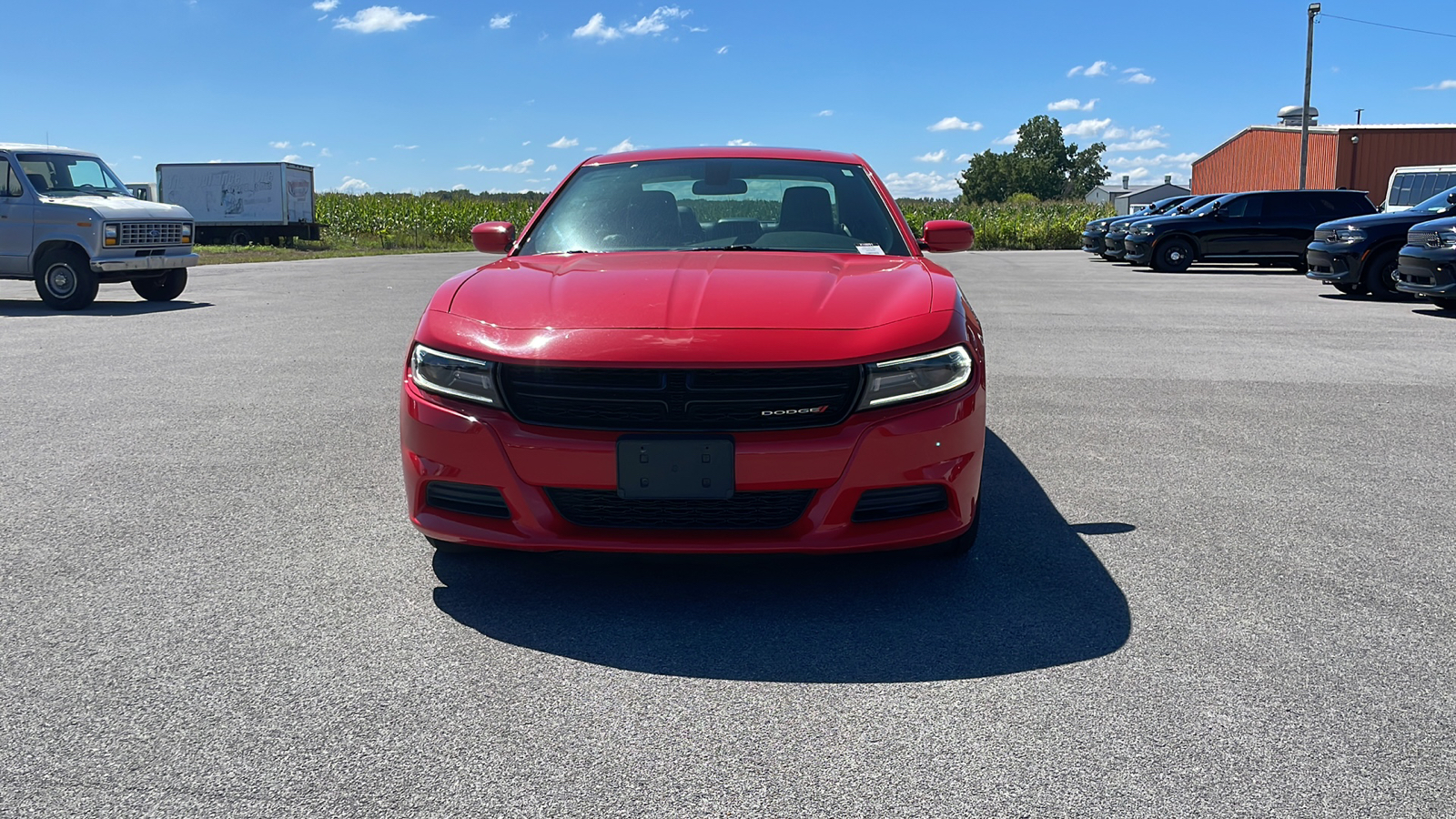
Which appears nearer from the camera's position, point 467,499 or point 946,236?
point 467,499

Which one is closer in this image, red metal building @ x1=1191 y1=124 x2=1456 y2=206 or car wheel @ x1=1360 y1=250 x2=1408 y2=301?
car wheel @ x1=1360 y1=250 x2=1408 y2=301

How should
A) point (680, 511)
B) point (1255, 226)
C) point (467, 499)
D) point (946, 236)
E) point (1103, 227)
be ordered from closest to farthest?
point (680, 511) → point (467, 499) → point (946, 236) → point (1255, 226) → point (1103, 227)

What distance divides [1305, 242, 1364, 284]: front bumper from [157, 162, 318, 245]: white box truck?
32.3m

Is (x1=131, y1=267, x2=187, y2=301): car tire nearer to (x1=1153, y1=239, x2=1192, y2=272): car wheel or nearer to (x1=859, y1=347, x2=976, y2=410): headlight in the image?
(x1=859, y1=347, x2=976, y2=410): headlight

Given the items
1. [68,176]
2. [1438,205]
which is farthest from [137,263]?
[1438,205]

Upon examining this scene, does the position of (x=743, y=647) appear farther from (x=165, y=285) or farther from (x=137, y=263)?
(x=165, y=285)

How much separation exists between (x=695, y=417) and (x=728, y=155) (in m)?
2.30

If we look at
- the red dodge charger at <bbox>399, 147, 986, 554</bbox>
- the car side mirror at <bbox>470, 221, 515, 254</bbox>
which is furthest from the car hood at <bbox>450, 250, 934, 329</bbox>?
the car side mirror at <bbox>470, 221, 515, 254</bbox>

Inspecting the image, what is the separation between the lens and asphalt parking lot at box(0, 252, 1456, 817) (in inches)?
98.1

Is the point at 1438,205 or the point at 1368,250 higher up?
the point at 1438,205

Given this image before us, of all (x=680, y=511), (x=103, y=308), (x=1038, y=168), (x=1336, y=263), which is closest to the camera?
(x=680, y=511)

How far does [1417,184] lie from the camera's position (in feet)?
71.8

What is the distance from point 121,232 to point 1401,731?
1542cm

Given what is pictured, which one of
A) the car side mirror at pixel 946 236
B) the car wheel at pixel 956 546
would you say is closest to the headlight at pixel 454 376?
the car wheel at pixel 956 546
